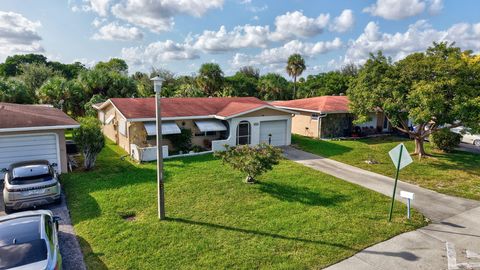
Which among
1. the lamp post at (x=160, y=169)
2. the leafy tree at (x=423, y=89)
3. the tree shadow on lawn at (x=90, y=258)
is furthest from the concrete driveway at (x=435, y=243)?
the tree shadow on lawn at (x=90, y=258)

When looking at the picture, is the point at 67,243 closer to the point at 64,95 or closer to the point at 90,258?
the point at 90,258

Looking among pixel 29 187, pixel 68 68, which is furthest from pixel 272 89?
pixel 68 68

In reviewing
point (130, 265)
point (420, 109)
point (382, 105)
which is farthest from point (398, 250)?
point (382, 105)

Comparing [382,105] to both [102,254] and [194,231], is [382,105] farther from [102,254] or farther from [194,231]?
[102,254]

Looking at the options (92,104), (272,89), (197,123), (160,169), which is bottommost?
(160,169)

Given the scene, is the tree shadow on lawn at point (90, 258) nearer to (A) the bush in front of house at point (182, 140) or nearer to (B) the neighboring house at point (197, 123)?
(B) the neighboring house at point (197, 123)

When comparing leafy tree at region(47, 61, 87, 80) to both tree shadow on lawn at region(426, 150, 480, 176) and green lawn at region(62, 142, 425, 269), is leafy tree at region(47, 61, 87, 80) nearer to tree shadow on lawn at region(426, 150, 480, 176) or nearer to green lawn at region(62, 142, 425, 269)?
green lawn at region(62, 142, 425, 269)

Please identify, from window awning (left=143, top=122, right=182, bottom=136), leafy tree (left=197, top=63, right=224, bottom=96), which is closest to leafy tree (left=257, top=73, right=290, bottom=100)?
leafy tree (left=197, top=63, right=224, bottom=96)
